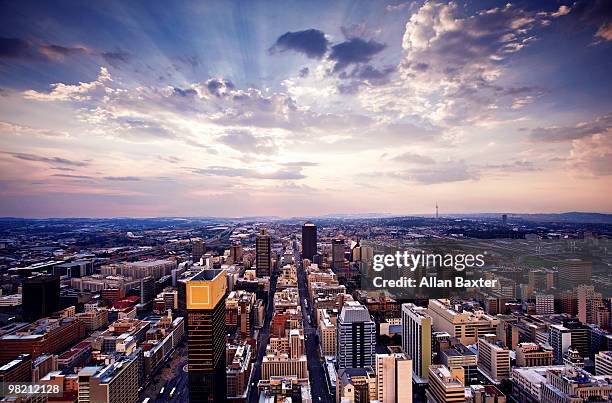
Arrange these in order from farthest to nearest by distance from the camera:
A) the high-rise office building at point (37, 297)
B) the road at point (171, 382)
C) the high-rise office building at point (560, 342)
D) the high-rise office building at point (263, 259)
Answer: the high-rise office building at point (263, 259), the high-rise office building at point (37, 297), the high-rise office building at point (560, 342), the road at point (171, 382)

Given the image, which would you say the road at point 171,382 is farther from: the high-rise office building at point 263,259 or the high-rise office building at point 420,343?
the high-rise office building at point 263,259

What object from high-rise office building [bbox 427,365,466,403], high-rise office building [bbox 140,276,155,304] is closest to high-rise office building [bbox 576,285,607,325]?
high-rise office building [bbox 427,365,466,403]

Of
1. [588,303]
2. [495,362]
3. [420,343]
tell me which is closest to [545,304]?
[588,303]

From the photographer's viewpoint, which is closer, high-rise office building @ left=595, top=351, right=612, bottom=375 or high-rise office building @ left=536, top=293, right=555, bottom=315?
high-rise office building @ left=595, top=351, right=612, bottom=375

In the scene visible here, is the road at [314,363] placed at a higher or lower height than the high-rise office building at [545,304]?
lower

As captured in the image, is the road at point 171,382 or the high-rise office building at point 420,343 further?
the high-rise office building at point 420,343

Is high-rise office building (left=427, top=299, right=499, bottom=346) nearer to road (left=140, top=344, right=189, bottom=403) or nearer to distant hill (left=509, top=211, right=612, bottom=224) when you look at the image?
distant hill (left=509, top=211, right=612, bottom=224)

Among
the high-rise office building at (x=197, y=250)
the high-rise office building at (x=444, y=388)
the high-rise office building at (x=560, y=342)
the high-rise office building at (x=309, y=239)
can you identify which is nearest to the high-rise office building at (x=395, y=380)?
the high-rise office building at (x=444, y=388)
